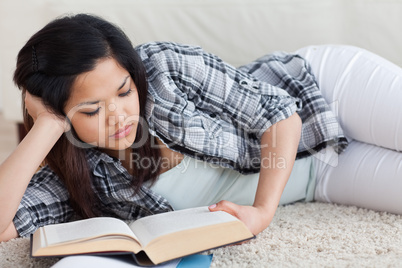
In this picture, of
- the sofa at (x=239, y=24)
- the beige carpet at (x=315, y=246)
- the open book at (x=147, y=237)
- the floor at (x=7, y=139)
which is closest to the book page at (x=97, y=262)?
the open book at (x=147, y=237)

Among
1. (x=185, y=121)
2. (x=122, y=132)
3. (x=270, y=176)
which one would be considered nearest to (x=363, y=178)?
(x=270, y=176)

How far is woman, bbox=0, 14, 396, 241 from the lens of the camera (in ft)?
3.17

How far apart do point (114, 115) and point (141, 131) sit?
0.46 ft

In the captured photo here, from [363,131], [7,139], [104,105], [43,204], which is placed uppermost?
[104,105]

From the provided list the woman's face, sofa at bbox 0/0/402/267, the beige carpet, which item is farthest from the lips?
sofa at bbox 0/0/402/267

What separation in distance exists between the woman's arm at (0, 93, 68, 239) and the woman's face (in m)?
0.04

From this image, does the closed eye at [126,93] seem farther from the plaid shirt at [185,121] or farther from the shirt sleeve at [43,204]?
the shirt sleeve at [43,204]

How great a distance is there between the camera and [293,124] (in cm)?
114

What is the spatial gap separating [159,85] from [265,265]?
452 millimetres

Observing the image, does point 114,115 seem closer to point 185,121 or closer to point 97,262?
point 185,121

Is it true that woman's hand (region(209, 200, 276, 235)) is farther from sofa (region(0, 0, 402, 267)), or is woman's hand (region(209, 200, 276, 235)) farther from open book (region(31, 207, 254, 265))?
sofa (region(0, 0, 402, 267))

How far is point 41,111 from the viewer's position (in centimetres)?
101

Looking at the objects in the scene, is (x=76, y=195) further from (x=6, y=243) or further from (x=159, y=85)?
(x=159, y=85)

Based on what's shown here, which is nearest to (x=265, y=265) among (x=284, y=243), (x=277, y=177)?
(x=284, y=243)
